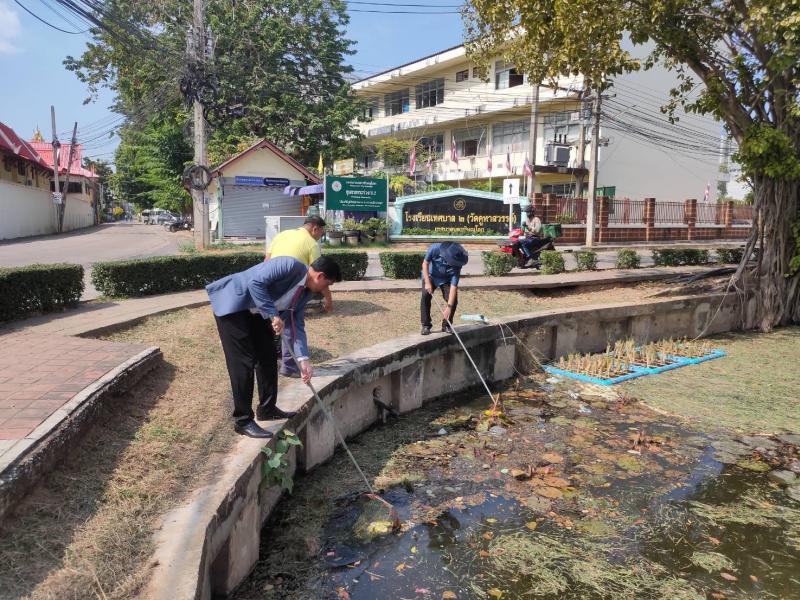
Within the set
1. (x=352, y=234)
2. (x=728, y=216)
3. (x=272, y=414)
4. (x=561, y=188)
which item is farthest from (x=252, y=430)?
(x=728, y=216)

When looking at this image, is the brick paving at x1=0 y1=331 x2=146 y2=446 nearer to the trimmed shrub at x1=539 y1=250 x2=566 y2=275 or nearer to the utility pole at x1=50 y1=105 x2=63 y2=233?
the trimmed shrub at x1=539 y1=250 x2=566 y2=275

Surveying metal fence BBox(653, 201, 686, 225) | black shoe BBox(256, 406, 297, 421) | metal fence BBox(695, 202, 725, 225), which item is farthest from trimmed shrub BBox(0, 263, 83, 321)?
metal fence BBox(695, 202, 725, 225)

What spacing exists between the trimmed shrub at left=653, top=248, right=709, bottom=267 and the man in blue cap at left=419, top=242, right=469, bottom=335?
9790 mm

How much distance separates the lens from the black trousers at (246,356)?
12.8ft

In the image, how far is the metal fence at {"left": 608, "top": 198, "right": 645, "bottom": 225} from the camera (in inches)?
979

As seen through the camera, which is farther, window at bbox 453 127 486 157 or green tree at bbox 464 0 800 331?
window at bbox 453 127 486 157

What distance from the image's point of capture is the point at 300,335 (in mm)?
4672

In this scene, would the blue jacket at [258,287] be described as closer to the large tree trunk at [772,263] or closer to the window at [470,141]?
the large tree trunk at [772,263]

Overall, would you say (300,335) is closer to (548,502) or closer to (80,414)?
(80,414)

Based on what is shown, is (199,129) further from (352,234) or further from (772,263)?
(772,263)

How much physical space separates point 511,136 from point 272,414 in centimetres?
3004

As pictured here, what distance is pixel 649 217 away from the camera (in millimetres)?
25703

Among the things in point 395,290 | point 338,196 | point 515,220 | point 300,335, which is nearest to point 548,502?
point 300,335

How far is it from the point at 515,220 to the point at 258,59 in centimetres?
1532
